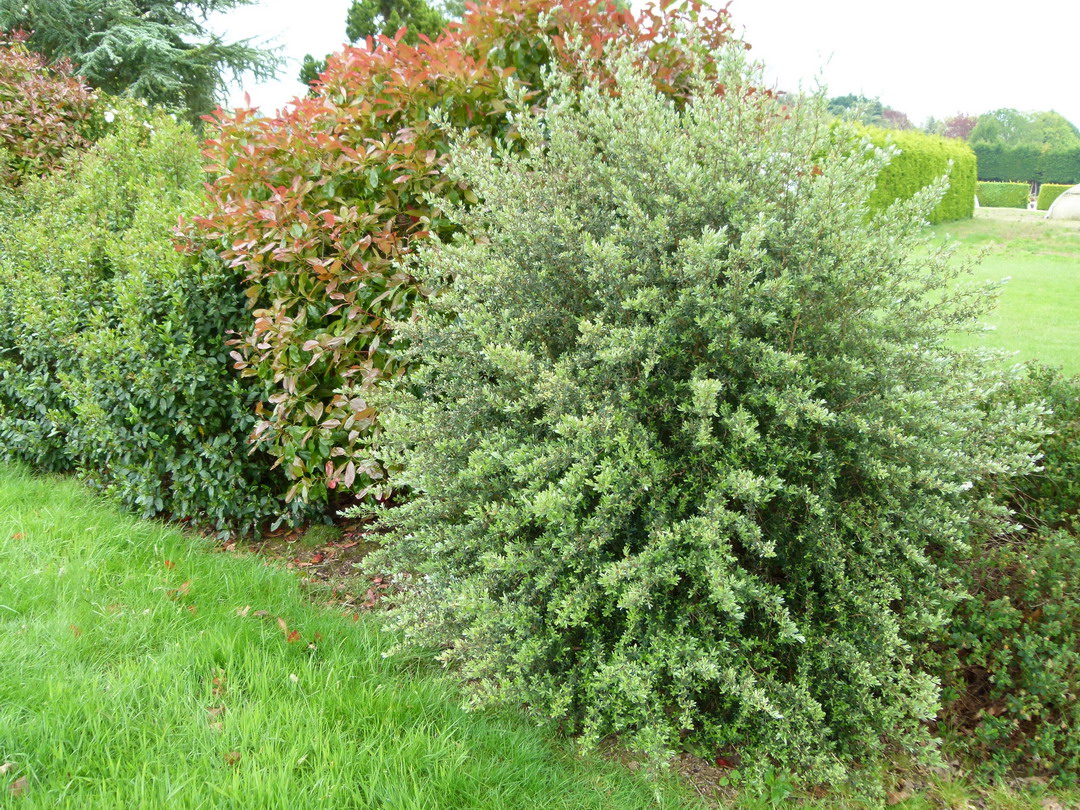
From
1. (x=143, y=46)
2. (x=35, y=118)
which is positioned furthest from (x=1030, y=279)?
(x=143, y=46)

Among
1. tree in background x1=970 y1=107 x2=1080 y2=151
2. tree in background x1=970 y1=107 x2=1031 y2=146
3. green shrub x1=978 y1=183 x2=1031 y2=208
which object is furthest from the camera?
tree in background x1=970 y1=107 x2=1031 y2=146

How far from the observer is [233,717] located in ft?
8.38

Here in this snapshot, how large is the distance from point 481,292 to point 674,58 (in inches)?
72.8

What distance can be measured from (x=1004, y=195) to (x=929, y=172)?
13528 millimetres

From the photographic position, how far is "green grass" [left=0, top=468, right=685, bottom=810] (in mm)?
2299

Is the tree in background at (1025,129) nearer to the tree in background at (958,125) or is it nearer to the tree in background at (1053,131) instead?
the tree in background at (1053,131)

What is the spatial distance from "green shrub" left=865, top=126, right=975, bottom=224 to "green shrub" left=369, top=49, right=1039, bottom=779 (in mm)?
14767

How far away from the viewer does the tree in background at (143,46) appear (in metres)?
16.3

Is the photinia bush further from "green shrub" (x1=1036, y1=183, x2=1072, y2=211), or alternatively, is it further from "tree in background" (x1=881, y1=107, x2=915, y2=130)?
"tree in background" (x1=881, y1=107, x2=915, y2=130)

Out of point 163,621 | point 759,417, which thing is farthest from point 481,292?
point 163,621

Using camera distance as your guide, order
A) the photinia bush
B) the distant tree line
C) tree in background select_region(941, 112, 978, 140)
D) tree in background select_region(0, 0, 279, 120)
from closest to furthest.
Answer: the photinia bush, tree in background select_region(0, 0, 279, 120), the distant tree line, tree in background select_region(941, 112, 978, 140)

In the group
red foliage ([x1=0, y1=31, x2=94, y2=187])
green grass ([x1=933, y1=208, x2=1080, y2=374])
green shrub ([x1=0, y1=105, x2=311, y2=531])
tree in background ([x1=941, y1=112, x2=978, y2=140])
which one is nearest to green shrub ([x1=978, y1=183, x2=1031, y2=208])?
green grass ([x1=933, y1=208, x2=1080, y2=374])

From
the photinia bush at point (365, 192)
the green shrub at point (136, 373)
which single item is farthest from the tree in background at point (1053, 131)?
the green shrub at point (136, 373)

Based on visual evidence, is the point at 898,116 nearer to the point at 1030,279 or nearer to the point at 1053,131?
the point at 1053,131
